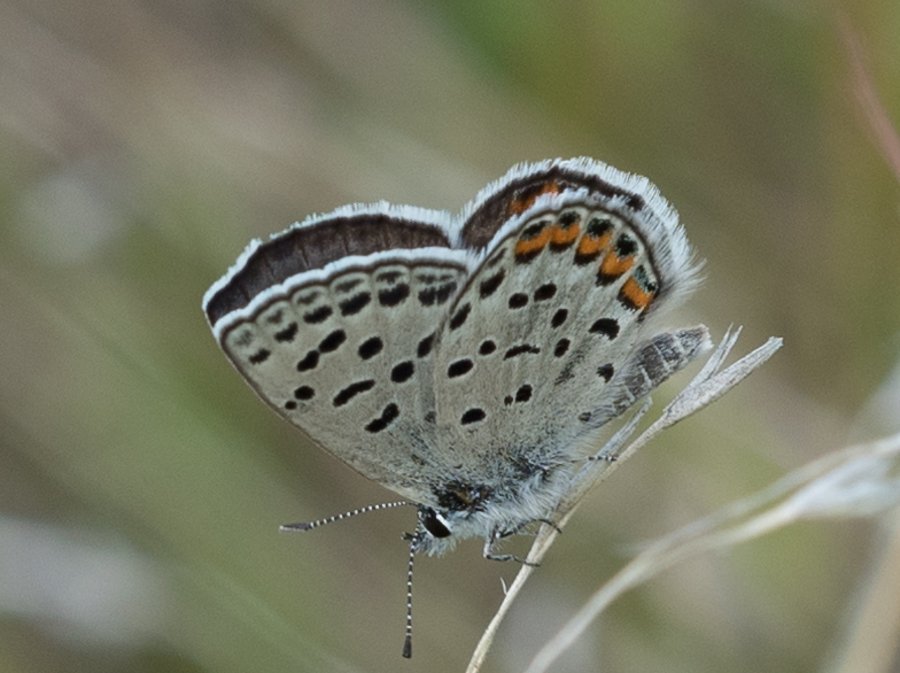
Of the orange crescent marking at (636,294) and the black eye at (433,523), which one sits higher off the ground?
the orange crescent marking at (636,294)

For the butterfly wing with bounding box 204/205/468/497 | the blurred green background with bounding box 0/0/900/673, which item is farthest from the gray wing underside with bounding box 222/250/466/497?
the blurred green background with bounding box 0/0/900/673

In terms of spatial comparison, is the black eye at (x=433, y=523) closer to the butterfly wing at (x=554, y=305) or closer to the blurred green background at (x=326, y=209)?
the butterfly wing at (x=554, y=305)

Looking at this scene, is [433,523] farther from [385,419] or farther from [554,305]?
[554,305]

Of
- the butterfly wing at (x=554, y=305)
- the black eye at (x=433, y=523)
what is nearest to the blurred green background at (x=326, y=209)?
the black eye at (x=433, y=523)

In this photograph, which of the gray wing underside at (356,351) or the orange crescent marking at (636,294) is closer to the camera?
the gray wing underside at (356,351)

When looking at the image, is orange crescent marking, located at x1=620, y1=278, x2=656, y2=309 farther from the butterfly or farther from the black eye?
the black eye

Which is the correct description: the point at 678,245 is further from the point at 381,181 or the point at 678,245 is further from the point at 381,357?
the point at 381,181

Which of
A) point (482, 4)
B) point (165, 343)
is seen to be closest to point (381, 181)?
point (482, 4)
